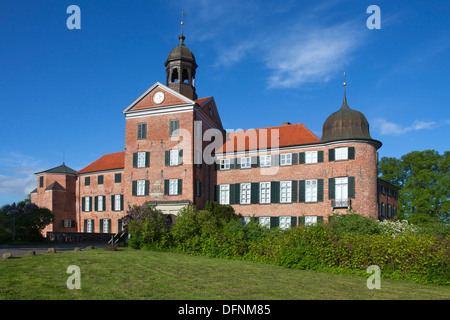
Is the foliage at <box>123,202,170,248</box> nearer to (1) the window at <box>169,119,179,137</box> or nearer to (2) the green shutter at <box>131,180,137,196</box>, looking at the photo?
(2) the green shutter at <box>131,180,137,196</box>

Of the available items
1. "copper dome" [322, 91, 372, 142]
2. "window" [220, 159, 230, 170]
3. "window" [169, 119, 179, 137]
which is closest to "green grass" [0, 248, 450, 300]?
"copper dome" [322, 91, 372, 142]

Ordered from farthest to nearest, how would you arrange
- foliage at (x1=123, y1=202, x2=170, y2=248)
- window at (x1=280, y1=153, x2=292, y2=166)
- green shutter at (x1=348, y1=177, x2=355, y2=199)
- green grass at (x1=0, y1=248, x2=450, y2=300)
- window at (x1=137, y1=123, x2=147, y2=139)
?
window at (x1=137, y1=123, x2=147, y2=139), window at (x1=280, y1=153, x2=292, y2=166), green shutter at (x1=348, y1=177, x2=355, y2=199), foliage at (x1=123, y1=202, x2=170, y2=248), green grass at (x1=0, y1=248, x2=450, y2=300)

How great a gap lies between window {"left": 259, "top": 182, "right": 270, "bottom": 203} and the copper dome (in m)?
5.72

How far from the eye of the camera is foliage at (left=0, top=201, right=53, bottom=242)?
31141 millimetres

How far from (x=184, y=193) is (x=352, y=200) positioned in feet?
41.0

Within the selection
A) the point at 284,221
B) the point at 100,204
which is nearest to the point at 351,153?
the point at 284,221

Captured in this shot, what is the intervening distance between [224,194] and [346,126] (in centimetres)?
1119

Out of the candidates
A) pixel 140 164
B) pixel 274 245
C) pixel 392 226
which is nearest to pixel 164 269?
pixel 274 245

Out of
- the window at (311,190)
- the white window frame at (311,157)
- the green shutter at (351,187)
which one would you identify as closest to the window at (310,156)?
the white window frame at (311,157)

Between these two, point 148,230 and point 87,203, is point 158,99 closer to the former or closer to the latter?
point 148,230

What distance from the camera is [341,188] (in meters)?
29.2

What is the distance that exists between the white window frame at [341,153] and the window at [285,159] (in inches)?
143

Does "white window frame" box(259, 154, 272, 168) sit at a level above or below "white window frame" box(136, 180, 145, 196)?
above

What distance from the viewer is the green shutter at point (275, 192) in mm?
31484
